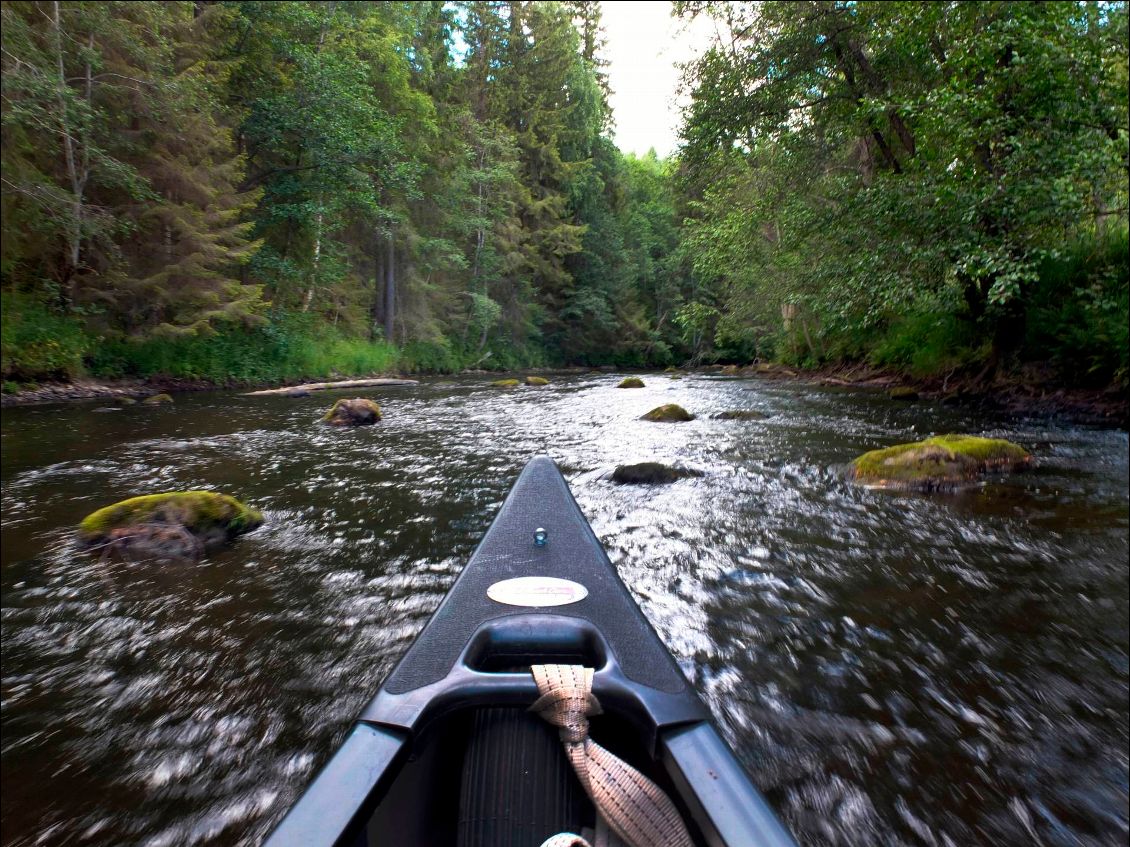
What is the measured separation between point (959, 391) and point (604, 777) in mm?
12268

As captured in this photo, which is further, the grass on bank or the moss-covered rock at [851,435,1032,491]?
the grass on bank

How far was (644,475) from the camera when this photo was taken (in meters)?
5.36

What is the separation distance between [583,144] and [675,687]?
37855 millimetres

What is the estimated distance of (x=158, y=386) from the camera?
13.4 m

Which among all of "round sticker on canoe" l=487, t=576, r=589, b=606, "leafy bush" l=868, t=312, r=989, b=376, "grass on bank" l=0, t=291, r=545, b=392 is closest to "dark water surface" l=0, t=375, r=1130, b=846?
"round sticker on canoe" l=487, t=576, r=589, b=606

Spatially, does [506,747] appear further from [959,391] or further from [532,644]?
[959,391]

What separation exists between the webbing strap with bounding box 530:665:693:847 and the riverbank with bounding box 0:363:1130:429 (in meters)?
9.52

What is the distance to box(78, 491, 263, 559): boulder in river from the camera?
3.48m

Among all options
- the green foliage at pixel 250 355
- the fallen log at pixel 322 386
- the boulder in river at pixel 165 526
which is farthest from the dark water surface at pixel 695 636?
the green foliage at pixel 250 355

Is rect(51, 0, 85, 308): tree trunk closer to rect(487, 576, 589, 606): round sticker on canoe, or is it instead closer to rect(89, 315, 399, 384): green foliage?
rect(89, 315, 399, 384): green foliage

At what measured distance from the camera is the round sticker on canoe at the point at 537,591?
1.81m

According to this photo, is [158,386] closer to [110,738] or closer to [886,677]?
[110,738]

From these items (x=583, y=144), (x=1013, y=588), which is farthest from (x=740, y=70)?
(x=583, y=144)

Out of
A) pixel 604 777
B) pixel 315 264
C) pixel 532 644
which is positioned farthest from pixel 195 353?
pixel 604 777
